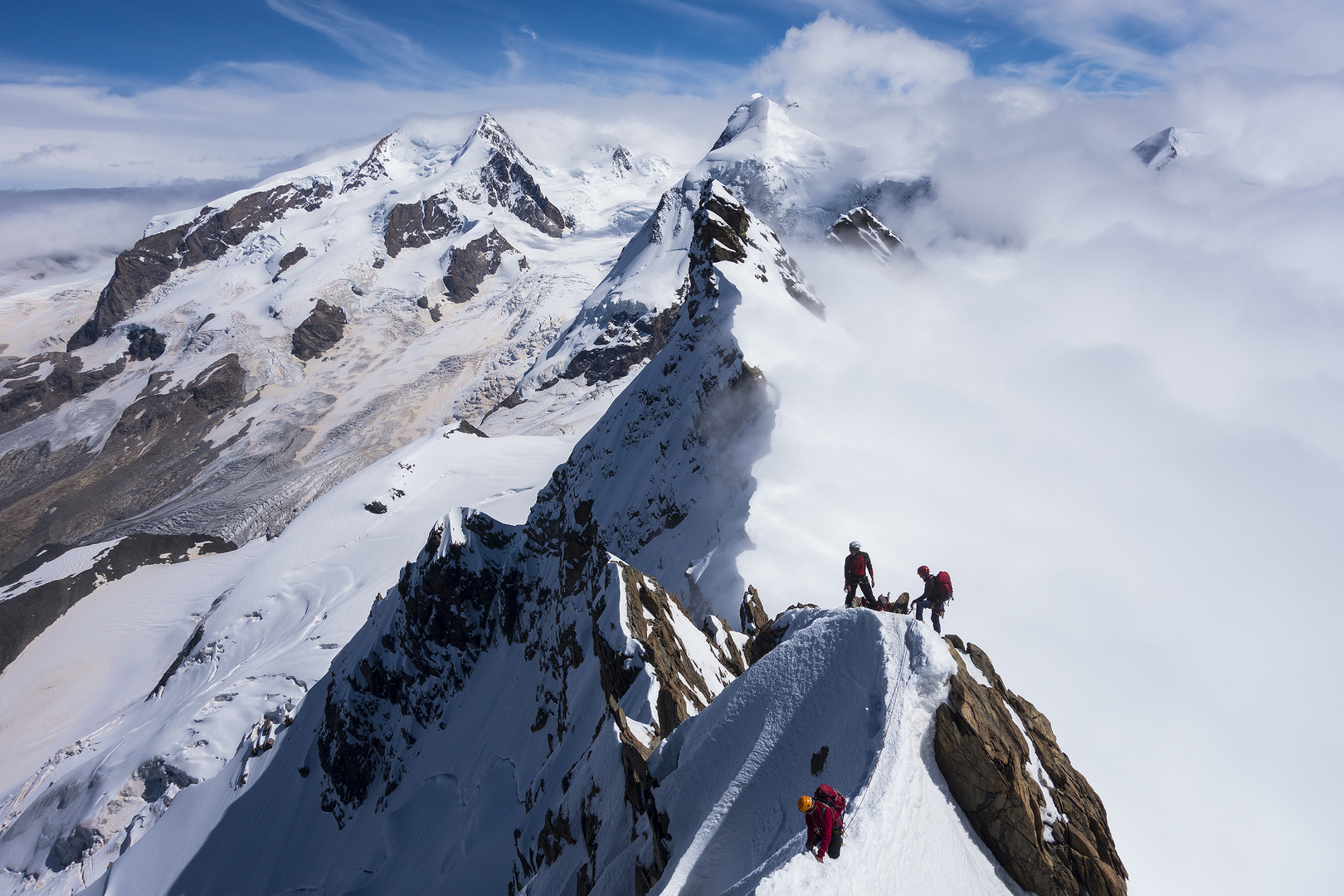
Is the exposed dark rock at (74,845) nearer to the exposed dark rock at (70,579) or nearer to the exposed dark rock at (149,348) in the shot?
the exposed dark rock at (70,579)

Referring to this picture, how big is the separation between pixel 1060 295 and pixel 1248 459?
72.5m

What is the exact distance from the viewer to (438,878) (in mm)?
27406

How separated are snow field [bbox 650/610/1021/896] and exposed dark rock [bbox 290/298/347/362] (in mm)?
215152

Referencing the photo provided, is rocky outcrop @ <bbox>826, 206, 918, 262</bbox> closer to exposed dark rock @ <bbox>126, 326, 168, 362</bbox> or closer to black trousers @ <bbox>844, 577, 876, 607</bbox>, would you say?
black trousers @ <bbox>844, 577, 876, 607</bbox>

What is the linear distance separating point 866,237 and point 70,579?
134957mm

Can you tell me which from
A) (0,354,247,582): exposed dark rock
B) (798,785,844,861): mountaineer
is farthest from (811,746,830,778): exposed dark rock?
(0,354,247,582): exposed dark rock

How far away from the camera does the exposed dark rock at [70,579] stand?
275 feet

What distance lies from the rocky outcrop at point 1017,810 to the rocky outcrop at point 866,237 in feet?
332

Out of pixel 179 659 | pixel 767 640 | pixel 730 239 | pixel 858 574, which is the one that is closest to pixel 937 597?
pixel 858 574

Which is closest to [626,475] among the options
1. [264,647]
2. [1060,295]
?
[264,647]

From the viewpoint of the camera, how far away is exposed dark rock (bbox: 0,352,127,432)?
178 meters

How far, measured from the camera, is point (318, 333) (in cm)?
19375

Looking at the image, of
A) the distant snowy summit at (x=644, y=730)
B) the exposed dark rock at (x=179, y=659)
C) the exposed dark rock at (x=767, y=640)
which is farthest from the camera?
the exposed dark rock at (x=179, y=659)

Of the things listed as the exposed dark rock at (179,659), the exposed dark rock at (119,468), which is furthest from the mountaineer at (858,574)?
the exposed dark rock at (119,468)
